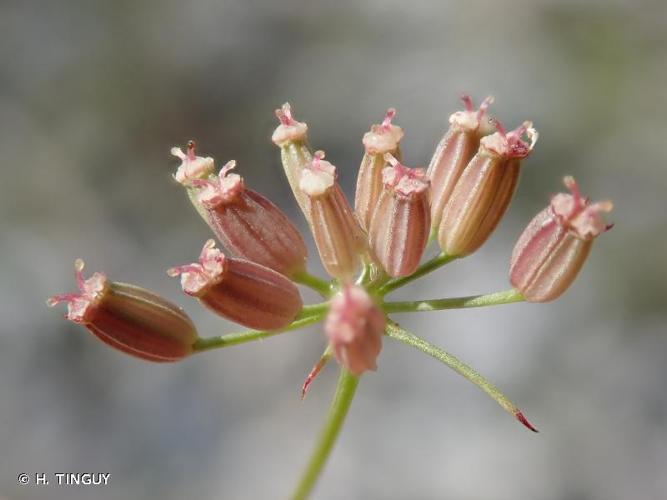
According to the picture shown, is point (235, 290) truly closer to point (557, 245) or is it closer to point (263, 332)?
point (263, 332)

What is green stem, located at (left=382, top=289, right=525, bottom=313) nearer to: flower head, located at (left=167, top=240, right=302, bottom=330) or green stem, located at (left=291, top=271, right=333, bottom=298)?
green stem, located at (left=291, top=271, right=333, bottom=298)

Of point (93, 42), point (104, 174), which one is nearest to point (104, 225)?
point (104, 174)

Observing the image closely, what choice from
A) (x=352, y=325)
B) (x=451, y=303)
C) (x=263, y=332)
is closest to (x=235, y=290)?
(x=263, y=332)

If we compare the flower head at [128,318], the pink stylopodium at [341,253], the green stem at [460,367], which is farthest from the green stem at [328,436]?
the flower head at [128,318]

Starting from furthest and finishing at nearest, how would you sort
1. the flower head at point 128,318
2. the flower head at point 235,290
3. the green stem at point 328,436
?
the flower head at point 128,318 < the flower head at point 235,290 < the green stem at point 328,436

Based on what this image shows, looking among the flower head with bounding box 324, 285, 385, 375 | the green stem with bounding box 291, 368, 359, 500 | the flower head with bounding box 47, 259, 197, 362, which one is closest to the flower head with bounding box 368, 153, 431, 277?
the green stem with bounding box 291, 368, 359, 500

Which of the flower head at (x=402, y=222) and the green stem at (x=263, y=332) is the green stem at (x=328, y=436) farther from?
the flower head at (x=402, y=222)
